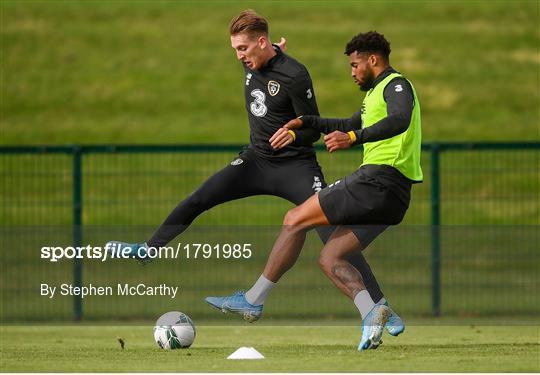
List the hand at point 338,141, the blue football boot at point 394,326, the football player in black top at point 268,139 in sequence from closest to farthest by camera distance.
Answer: the hand at point 338,141 < the blue football boot at point 394,326 < the football player in black top at point 268,139

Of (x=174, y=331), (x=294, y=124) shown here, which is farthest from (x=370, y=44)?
(x=174, y=331)

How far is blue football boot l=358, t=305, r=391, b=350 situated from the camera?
41.6 ft

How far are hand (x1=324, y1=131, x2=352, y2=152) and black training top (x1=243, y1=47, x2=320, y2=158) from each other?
2.48ft

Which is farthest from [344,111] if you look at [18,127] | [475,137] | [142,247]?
[142,247]

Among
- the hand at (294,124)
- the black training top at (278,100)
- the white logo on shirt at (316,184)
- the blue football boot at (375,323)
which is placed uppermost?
the black training top at (278,100)

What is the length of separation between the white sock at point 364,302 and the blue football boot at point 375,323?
6 centimetres

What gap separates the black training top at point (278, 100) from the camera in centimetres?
1316

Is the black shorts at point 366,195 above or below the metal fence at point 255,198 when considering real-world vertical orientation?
below

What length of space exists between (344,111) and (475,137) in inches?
115

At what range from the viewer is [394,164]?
12.7m

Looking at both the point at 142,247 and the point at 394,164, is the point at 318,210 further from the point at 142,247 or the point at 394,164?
the point at 142,247

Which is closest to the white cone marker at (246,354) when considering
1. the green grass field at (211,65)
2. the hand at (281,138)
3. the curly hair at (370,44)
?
the hand at (281,138)

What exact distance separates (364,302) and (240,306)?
1127mm

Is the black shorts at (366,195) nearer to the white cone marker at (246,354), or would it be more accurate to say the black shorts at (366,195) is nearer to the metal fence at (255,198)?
the white cone marker at (246,354)
